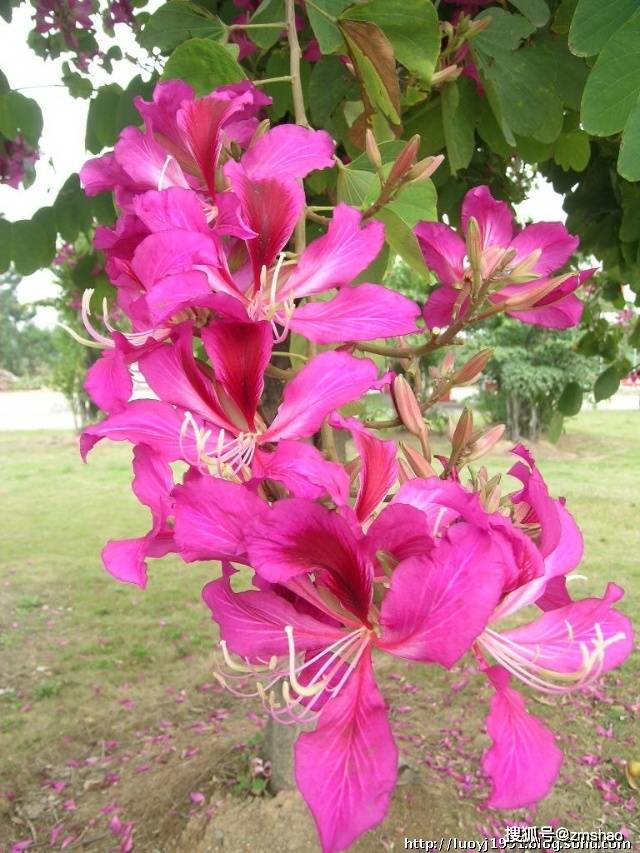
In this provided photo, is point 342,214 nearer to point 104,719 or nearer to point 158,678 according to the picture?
point 104,719

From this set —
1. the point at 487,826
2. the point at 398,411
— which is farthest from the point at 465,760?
the point at 398,411

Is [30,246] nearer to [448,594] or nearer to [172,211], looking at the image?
[172,211]

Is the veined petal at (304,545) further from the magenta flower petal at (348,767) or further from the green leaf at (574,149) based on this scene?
the green leaf at (574,149)

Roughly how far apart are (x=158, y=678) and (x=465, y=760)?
186 centimetres

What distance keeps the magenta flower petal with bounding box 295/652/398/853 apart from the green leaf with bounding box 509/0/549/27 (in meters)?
1.34

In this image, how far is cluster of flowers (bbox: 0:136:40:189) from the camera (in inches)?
110

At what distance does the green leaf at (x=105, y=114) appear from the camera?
214 cm

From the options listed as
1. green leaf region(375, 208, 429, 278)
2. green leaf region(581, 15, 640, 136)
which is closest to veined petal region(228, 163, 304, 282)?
green leaf region(375, 208, 429, 278)

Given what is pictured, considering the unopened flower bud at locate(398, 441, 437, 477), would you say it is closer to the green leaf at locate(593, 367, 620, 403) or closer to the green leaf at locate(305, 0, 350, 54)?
the green leaf at locate(305, 0, 350, 54)

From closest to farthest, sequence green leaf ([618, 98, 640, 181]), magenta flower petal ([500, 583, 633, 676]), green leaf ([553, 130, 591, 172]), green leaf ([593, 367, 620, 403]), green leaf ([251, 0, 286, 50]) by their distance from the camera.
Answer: magenta flower petal ([500, 583, 633, 676])
green leaf ([618, 98, 640, 181])
green leaf ([251, 0, 286, 50])
green leaf ([553, 130, 591, 172])
green leaf ([593, 367, 620, 403])

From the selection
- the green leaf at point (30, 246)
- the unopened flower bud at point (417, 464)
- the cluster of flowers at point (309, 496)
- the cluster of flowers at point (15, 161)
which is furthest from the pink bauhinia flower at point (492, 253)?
the cluster of flowers at point (15, 161)

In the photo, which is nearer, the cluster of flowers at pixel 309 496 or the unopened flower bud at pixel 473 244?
the cluster of flowers at pixel 309 496

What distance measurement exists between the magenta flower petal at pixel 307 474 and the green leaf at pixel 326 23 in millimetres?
705

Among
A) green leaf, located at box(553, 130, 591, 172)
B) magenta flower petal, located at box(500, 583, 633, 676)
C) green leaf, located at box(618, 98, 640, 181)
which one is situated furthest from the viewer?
green leaf, located at box(553, 130, 591, 172)
